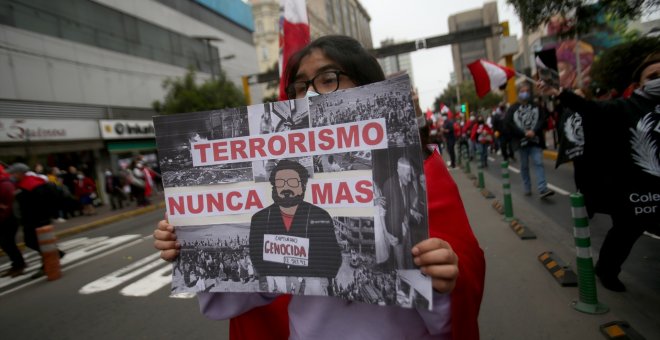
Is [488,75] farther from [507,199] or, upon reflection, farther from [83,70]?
[83,70]

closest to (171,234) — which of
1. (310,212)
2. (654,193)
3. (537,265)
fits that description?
(310,212)

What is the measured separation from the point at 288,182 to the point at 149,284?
14.7ft

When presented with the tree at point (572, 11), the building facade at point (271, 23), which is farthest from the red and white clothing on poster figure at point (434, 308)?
the building facade at point (271, 23)

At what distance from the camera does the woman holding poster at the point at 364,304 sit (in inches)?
41.0

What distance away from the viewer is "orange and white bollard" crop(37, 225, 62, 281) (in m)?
5.55

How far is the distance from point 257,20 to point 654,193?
2173 inches

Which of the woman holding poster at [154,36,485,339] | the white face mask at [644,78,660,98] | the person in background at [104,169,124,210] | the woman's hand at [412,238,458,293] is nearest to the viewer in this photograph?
the woman's hand at [412,238,458,293]

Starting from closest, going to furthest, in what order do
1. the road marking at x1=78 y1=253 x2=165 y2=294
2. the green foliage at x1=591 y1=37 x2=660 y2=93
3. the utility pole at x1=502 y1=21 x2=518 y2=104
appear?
the road marking at x1=78 y1=253 x2=165 y2=294 < the green foliage at x1=591 y1=37 x2=660 y2=93 < the utility pole at x1=502 y1=21 x2=518 y2=104

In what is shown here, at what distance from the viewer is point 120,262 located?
6176 mm

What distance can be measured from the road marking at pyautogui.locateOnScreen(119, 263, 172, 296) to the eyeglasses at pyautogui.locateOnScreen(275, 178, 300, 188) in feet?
13.5

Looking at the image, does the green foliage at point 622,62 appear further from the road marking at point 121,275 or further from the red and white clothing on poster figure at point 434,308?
the road marking at point 121,275

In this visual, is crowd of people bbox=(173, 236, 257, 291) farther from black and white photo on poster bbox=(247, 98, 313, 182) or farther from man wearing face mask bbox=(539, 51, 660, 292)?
man wearing face mask bbox=(539, 51, 660, 292)

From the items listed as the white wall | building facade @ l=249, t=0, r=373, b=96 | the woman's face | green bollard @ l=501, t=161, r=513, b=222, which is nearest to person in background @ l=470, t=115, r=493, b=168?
green bollard @ l=501, t=161, r=513, b=222

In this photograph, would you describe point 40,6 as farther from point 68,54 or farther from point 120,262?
point 120,262
